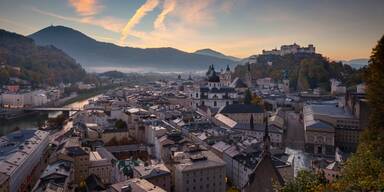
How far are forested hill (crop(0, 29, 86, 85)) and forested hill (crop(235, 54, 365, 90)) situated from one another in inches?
1389

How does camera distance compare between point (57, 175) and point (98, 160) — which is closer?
point (57, 175)

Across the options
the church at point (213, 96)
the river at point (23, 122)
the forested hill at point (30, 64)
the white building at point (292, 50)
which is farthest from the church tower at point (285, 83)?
the forested hill at point (30, 64)

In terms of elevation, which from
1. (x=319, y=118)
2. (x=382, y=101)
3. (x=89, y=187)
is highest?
(x=382, y=101)

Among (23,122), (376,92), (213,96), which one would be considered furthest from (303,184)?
(23,122)

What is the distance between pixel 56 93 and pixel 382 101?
165 feet

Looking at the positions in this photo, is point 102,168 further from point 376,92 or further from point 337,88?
point 337,88

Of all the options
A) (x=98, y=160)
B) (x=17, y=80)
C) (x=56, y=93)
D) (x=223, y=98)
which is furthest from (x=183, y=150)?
(x=17, y=80)

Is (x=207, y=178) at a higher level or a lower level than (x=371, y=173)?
lower

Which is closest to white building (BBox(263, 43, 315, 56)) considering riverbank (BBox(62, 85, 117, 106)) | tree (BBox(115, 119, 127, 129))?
riverbank (BBox(62, 85, 117, 106))

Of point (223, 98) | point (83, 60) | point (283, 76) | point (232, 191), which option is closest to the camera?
point (232, 191)

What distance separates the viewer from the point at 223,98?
109ft

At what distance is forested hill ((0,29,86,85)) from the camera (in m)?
58.6

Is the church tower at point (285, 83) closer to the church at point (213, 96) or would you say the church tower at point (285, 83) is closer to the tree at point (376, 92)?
the church at point (213, 96)

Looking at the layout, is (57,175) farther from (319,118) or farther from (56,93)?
(56,93)
